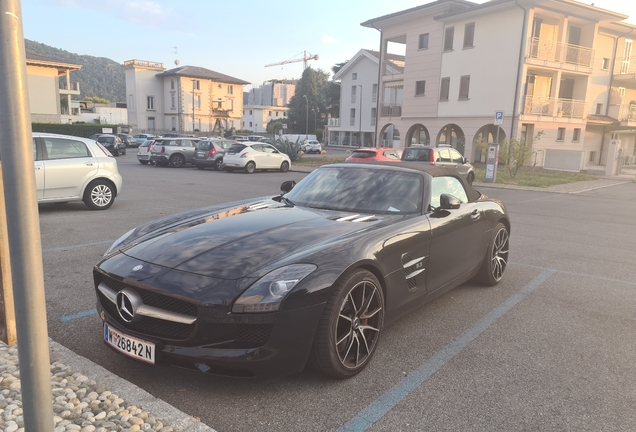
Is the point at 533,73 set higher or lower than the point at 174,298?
higher

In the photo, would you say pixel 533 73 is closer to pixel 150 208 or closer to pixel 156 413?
pixel 150 208

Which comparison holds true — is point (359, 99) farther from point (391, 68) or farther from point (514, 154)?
point (514, 154)

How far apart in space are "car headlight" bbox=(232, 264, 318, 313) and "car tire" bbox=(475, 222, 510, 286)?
10.1 feet

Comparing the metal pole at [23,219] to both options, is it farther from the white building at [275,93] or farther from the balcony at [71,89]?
the white building at [275,93]

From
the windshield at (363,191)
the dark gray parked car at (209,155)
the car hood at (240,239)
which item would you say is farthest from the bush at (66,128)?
the car hood at (240,239)

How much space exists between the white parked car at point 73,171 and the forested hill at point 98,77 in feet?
470

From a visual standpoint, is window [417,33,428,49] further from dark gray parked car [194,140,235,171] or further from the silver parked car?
the silver parked car

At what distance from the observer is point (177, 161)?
26500mm

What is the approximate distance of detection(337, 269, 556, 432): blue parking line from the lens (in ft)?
9.33

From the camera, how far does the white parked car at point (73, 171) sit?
30.9 feet

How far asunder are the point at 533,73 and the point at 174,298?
3278 cm

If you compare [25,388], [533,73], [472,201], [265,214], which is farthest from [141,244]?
[533,73]

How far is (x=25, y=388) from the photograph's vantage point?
1.97m

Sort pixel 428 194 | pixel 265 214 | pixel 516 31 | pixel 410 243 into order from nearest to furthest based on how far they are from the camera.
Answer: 1. pixel 410 243
2. pixel 265 214
3. pixel 428 194
4. pixel 516 31
